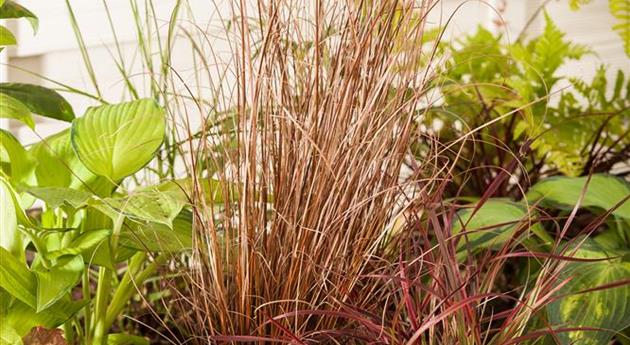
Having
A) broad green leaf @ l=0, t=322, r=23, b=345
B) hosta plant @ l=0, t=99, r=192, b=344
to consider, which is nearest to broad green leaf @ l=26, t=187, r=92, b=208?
hosta plant @ l=0, t=99, r=192, b=344

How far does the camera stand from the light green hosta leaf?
42.9 inches

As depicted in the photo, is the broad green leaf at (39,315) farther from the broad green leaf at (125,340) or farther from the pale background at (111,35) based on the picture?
the pale background at (111,35)

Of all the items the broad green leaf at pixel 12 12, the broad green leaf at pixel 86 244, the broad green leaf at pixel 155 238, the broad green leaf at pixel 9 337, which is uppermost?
the broad green leaf at pixel 12 12

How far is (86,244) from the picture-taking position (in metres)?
1.11

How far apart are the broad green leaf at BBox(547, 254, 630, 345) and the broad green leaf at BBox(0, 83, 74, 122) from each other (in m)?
0.76

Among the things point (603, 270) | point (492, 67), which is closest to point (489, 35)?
point (492, 67)

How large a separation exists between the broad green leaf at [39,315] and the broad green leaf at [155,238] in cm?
11

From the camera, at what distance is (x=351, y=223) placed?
0.96 meters

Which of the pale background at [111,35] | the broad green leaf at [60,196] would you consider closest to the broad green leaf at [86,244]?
the broad green leaf at [60,196]

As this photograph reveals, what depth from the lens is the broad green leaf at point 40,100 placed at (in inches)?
49.9

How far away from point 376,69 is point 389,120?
0.23 feet

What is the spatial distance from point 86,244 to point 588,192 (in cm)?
72

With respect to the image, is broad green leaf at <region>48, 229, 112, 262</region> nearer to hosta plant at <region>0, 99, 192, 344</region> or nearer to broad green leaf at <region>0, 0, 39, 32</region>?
hosta plant at <region>0, 99, 192, 344</region>

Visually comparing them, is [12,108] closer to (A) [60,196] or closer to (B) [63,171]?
(B) [63,171]
